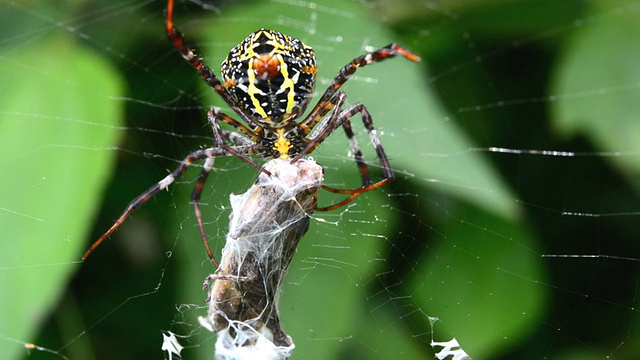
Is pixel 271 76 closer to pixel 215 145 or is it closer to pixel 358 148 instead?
pixel 215 145

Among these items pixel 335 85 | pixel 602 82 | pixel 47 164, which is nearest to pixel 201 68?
pixel 335 85

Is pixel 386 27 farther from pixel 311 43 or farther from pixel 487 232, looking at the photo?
pixel 487 232

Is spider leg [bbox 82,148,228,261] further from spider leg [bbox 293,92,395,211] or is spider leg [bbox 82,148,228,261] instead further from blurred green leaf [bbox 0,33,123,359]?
spider leg [bbox 293,92,395,211]

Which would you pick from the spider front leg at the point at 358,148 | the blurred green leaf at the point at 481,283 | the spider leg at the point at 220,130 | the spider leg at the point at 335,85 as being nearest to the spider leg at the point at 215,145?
the spider leg at the point at 220,130

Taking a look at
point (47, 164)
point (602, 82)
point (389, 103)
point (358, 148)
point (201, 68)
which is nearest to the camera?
point (47, 164)

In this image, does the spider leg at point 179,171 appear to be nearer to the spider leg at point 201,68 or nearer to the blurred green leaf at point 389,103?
the spider leg at point 201,68

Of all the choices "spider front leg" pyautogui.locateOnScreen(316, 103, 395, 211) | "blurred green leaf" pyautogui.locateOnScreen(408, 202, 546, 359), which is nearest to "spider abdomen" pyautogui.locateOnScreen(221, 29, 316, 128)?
"spider front leg" pyautogui.locateOnScreen(316, 103, 395, 211)

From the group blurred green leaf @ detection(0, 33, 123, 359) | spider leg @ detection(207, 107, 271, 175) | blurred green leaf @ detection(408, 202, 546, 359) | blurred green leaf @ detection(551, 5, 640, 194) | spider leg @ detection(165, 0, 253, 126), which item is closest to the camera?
blurred green leaf @ detection(0, 33, 123, 359)
